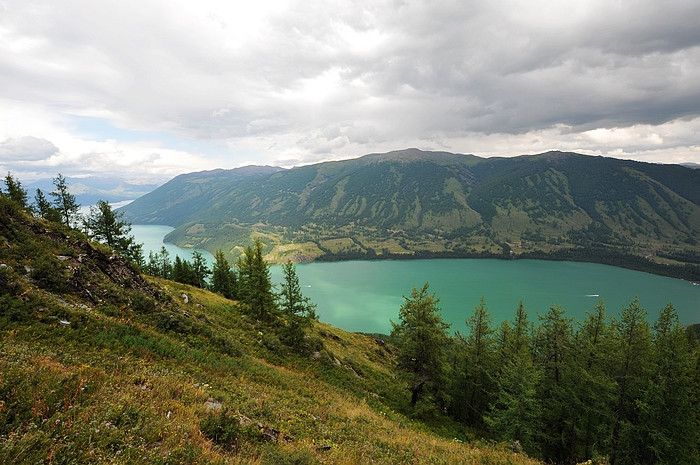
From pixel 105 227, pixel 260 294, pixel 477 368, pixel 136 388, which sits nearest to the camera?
pixel 136 388

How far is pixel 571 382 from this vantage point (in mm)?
28609

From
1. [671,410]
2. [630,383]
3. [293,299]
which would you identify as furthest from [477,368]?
[293,299]

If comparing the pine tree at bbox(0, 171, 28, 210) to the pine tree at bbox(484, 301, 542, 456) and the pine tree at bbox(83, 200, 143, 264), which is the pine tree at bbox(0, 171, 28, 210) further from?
the pine tree at bbox(484, 301, 542, 456)

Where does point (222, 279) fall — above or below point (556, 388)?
above

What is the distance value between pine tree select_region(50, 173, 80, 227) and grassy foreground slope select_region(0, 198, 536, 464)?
99.0ft

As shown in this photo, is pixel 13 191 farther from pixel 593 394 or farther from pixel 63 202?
pixel 593 394

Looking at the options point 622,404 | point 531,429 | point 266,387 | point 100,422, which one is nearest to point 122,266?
point 266,387

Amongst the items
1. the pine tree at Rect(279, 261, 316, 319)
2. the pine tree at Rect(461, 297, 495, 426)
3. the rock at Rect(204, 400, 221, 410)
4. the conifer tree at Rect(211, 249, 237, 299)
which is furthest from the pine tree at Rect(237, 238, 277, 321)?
the conifer tree at Rect(211, 249, 237, 299)

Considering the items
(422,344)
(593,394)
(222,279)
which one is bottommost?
(593,394)

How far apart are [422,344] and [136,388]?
2274cm

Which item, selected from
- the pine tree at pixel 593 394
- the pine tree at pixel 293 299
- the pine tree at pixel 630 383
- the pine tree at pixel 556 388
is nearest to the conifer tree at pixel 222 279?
the pine tree at pixel 293 299

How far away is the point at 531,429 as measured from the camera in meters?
24.6

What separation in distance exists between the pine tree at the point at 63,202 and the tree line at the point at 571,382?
5394 centimetres

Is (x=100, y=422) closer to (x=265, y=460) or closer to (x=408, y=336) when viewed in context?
(x=265, y=460)
